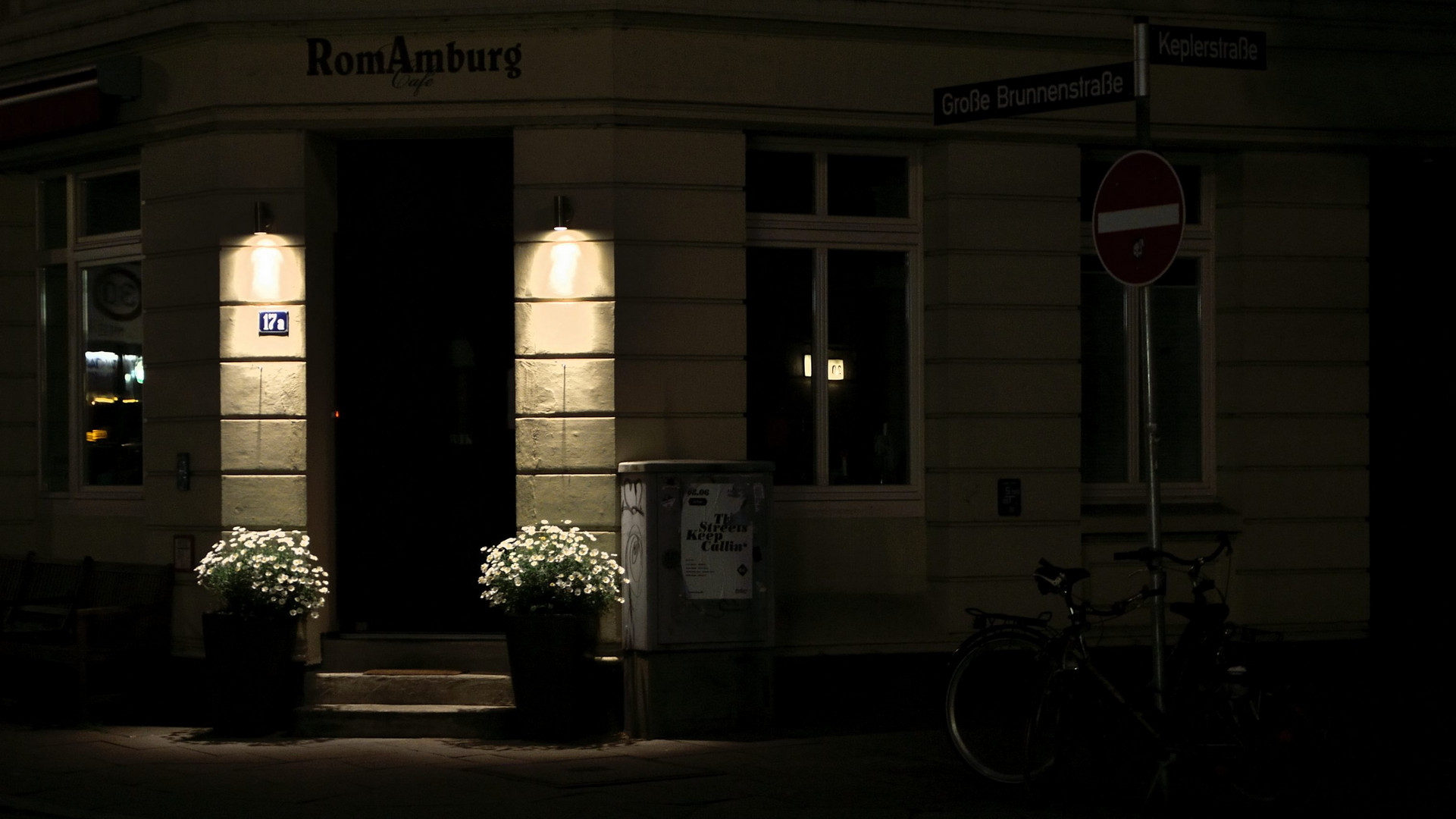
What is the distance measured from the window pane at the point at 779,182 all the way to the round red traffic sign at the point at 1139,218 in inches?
140

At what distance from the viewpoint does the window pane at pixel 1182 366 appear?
457 inches

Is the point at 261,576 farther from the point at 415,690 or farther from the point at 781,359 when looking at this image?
the point at 781,359

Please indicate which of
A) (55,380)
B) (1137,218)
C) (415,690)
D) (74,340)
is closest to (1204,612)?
→ (1137,218)

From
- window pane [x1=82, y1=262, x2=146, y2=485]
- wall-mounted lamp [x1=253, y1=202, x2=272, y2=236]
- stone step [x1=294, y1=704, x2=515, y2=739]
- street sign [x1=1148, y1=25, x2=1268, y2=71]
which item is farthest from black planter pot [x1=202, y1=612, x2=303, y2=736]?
street sign [x1=1148, y1=25, x2=1268, y2=71]

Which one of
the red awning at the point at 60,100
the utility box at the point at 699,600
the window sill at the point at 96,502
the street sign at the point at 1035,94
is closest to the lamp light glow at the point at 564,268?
the utility box at the point at 699,600

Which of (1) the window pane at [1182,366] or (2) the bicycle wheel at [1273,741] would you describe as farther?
(1) the window pane at [1182,366]

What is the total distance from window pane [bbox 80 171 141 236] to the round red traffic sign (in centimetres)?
722

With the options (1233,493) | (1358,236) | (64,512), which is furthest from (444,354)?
(1358,236)

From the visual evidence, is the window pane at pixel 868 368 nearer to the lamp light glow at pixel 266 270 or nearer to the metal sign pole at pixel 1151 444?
the metal sign pole at pixel 1151 444

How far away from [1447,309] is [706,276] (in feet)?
18.3

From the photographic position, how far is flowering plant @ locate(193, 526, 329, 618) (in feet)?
32.4

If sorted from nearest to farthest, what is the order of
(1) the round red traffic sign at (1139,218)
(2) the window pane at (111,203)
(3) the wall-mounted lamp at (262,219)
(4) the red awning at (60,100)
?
(1) the round red traffic sign at (1139,218) → (3) the wall-mounted lamp at (262,219) → (4) the red awning at (60,100) → (2) the window pane at (111,203)

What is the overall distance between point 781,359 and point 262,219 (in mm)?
3600

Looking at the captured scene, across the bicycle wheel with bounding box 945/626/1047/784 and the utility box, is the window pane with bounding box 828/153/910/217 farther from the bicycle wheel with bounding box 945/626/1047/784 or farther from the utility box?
the bicycle wheel with bounding box 945/626/1047/784
